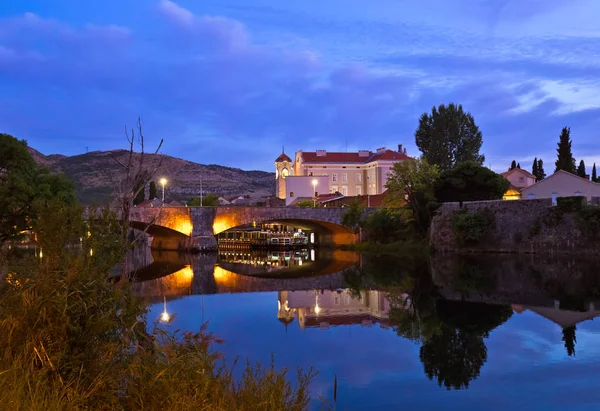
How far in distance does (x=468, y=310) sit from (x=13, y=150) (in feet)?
71.0

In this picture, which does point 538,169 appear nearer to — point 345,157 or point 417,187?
point 345,157

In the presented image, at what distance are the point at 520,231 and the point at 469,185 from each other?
26.8 ft

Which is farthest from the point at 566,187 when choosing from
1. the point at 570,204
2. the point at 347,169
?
the point at 347,169

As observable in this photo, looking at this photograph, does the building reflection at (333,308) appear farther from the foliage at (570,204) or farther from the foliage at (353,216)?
the foliage at (353,216)

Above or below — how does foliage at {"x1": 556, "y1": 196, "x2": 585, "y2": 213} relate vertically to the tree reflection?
above

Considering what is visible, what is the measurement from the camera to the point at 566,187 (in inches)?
1698

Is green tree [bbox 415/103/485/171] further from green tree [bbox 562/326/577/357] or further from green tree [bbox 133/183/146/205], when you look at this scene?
green tree [bbox 562/326/577/357]

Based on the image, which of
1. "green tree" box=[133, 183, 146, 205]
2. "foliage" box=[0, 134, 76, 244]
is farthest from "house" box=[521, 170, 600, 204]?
"foliage" box=[0, 134, 76, 244]

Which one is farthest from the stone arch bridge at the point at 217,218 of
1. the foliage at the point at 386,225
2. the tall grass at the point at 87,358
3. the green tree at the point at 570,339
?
the tall grass at the point at 87,358

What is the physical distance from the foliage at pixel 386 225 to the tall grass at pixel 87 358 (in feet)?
135

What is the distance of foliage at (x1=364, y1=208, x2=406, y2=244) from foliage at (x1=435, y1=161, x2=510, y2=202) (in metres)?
3.70

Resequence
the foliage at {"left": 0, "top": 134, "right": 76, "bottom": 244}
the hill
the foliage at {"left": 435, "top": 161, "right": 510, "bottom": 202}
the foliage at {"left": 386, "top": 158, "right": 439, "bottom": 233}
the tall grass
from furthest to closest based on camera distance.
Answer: the hill < the foliage at {"left": 435, "top": 161, "right": 510, "bottom": 202} < the foliage at {"left": 386, "top": 158, "right": 439, "bottom": 233} < the foliage at {"left": 0, "top": 134, "right": 76, "bottom": 244} < the tall grass

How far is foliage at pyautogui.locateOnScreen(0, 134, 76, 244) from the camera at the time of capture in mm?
26828

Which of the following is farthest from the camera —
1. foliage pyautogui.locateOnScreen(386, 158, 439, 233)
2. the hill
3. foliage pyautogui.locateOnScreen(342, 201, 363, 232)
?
the hill
